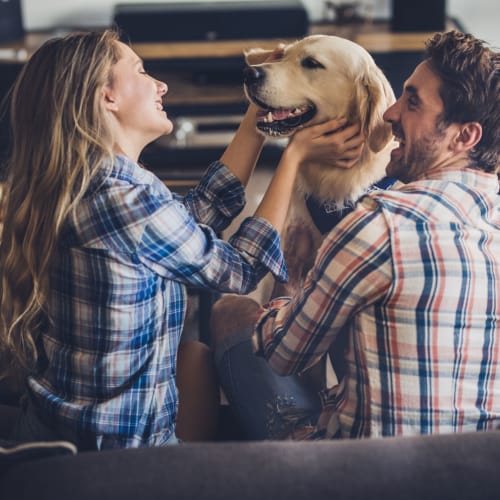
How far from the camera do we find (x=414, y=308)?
3.36ft

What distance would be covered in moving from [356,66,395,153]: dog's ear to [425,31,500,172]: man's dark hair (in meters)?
0.14

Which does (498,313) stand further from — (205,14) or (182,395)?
(205,14)

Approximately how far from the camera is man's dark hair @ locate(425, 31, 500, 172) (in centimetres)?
112

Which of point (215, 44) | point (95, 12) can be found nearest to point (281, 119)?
point (215, 44)

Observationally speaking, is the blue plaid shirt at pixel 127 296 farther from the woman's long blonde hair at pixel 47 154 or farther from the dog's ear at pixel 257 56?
the dog's ear at pixel 257 56

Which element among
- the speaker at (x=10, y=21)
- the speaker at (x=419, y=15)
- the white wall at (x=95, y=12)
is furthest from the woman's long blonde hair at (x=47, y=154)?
the white wall at (x=95, y=12)

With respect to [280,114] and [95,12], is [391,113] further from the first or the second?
[95,12]

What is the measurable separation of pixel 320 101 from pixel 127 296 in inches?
19.1

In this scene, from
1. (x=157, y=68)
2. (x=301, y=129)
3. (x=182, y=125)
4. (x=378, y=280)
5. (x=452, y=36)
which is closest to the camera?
(x=378, y=280)

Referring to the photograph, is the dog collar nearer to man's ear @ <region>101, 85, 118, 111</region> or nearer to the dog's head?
the dog's head

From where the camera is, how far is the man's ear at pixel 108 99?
117 cm

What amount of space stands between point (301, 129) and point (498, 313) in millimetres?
451

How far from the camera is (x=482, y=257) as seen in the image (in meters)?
1.04

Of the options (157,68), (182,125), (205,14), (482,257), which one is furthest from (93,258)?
(205,14)
